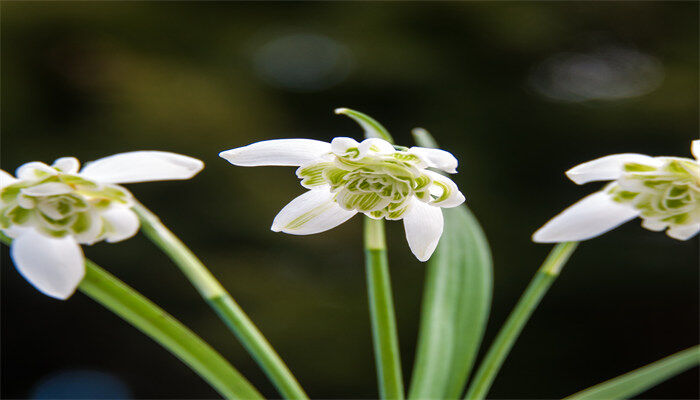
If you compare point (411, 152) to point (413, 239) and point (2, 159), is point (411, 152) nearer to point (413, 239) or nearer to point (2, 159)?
point (413, 239)

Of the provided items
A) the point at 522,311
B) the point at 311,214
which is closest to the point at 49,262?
the point at 311,214

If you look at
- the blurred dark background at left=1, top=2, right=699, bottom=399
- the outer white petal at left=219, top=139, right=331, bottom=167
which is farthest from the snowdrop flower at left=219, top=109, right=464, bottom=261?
the blurred dark background at left=1, top=2, right=699, bottom=399

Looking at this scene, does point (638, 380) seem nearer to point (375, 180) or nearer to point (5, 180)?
point (375, 180)

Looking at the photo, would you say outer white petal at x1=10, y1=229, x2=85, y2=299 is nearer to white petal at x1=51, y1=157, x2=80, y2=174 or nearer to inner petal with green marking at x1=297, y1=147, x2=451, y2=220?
white petal at x1=51, y1=157, x2=80, y2=174

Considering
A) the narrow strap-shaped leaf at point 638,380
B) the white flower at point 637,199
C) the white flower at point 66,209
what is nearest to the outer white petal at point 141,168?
the white flower at point 66,209

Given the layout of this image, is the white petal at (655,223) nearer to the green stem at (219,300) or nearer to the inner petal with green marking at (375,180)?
the inner petal with green marking at (375,180)

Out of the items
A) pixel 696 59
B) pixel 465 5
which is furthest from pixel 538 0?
pixel 696 59

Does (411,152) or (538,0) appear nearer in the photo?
(411,152)

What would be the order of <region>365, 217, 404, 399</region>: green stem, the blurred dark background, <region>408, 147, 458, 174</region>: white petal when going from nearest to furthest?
<region>408, 147, 458, 174</region>: white petal
<region>365, 217, 404, 399</region>: green stem
the blurred dark background
